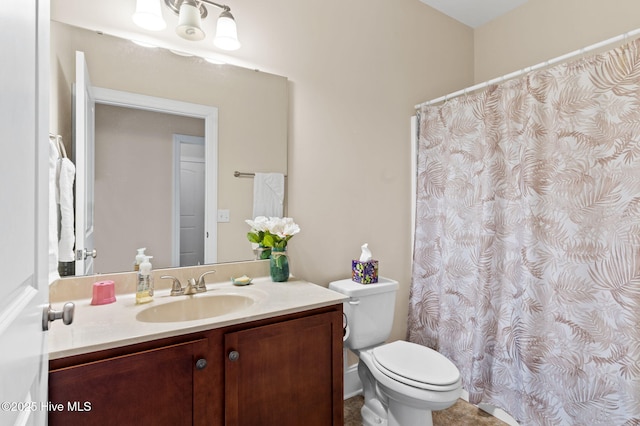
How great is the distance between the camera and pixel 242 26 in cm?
167

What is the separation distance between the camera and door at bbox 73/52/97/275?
128 cm

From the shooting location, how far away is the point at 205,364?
1054 mm

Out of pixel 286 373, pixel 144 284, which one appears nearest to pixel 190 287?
pixel 144 284

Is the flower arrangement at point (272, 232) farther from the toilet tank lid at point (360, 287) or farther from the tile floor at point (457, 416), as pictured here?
the tile floor at point (457, 416)

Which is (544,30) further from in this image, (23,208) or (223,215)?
(23,208)

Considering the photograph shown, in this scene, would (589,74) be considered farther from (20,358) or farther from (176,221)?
(20,358)

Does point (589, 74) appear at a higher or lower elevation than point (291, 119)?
higher

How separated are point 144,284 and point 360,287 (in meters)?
1.05

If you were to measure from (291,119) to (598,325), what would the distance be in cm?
179

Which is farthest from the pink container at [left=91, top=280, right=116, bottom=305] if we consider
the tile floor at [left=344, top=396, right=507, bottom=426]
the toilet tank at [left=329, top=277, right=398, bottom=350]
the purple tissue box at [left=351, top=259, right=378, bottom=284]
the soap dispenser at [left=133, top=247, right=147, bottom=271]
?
the tile floor at [left=344, top=396, right=507, bottom=426]

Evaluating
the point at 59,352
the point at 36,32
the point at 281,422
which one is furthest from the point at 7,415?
the point at 281,422

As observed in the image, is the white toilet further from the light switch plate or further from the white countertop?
the light switch plate

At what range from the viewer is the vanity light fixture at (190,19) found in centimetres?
138

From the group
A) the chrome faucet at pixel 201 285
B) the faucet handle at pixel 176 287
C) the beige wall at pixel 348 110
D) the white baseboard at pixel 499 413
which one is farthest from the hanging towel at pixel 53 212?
the white baseboard at pixel 499 413
